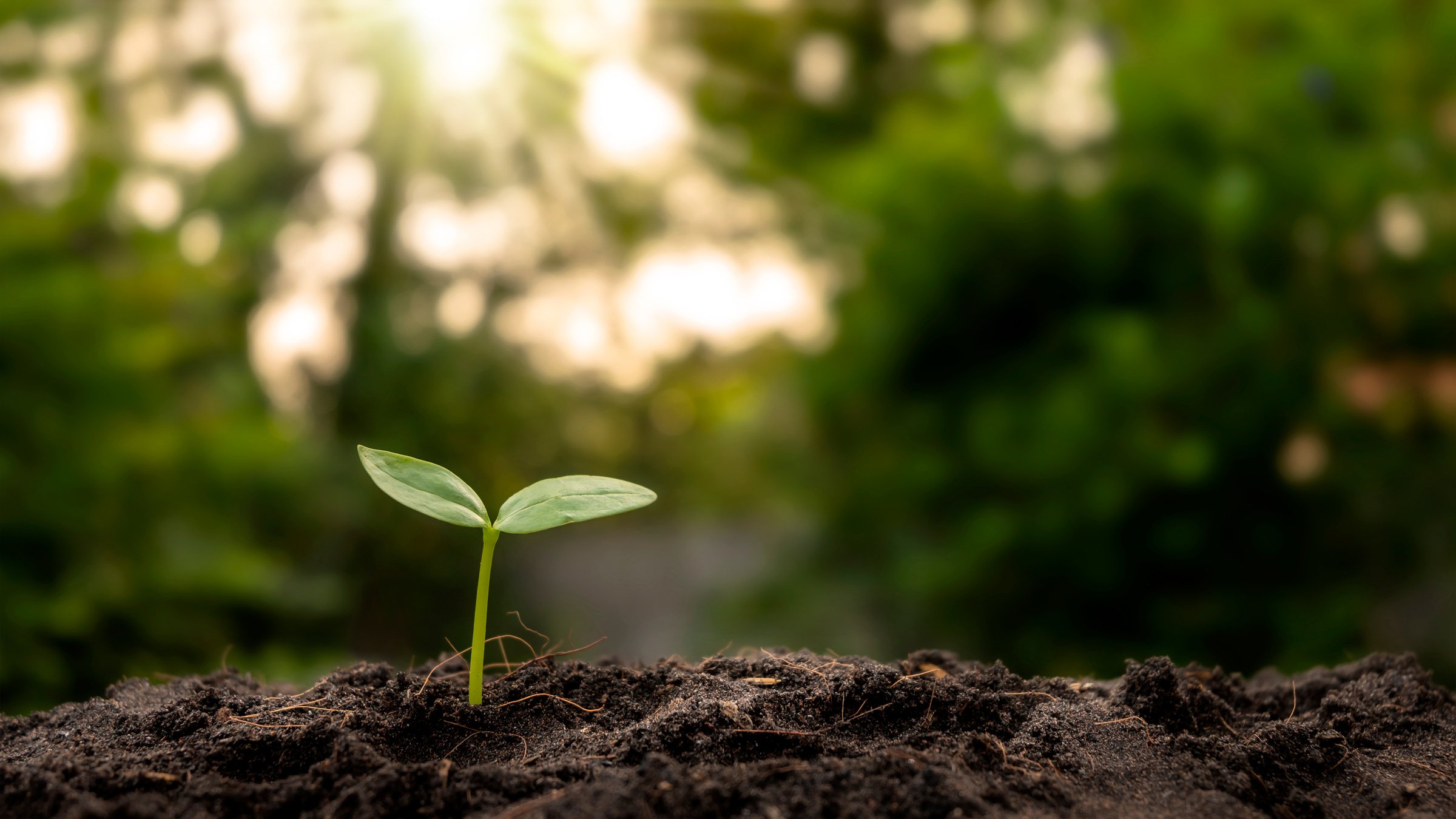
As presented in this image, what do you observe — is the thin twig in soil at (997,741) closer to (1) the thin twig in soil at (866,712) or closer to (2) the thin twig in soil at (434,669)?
(1) the thin twig in soil at (866,712)

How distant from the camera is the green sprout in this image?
0.80m

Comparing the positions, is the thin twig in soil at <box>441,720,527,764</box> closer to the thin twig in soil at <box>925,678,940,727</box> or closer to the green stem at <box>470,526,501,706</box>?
the green stem at <box>470,526,501,706</box>

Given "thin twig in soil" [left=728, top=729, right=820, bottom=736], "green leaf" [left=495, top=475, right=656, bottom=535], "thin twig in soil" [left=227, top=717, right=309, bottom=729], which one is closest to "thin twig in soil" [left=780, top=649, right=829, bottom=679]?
"thin twig in soil" [left=728, top=729, right=820, bottom=736]

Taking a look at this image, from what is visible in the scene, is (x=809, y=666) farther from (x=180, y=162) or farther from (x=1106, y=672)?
(x=180, y=162)

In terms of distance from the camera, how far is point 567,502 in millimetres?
824

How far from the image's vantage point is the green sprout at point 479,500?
0.80m

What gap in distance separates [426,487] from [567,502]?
0.13 meters

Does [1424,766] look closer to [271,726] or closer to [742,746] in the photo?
[742,746]

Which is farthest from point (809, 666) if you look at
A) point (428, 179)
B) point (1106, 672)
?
point (428, 179)

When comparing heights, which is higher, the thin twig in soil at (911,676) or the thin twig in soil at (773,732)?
the thin twig in soil at (911,676)

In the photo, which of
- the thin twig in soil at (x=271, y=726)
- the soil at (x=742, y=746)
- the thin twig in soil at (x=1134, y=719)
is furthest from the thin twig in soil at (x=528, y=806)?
the thin twig in soil at (x=1134, y=719)

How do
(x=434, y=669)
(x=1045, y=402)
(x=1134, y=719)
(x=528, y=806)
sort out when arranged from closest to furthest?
1. (x=528, y=806)
2. (x=1134, y=719)
3. (x=434, y=669)
4. (x=1045, y=402)

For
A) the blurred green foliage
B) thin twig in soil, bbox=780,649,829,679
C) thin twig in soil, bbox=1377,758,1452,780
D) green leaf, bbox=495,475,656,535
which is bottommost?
thin twig in soil, bbox=1377,758,1452,780

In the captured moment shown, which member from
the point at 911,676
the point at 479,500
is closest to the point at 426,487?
the point at 479,500
